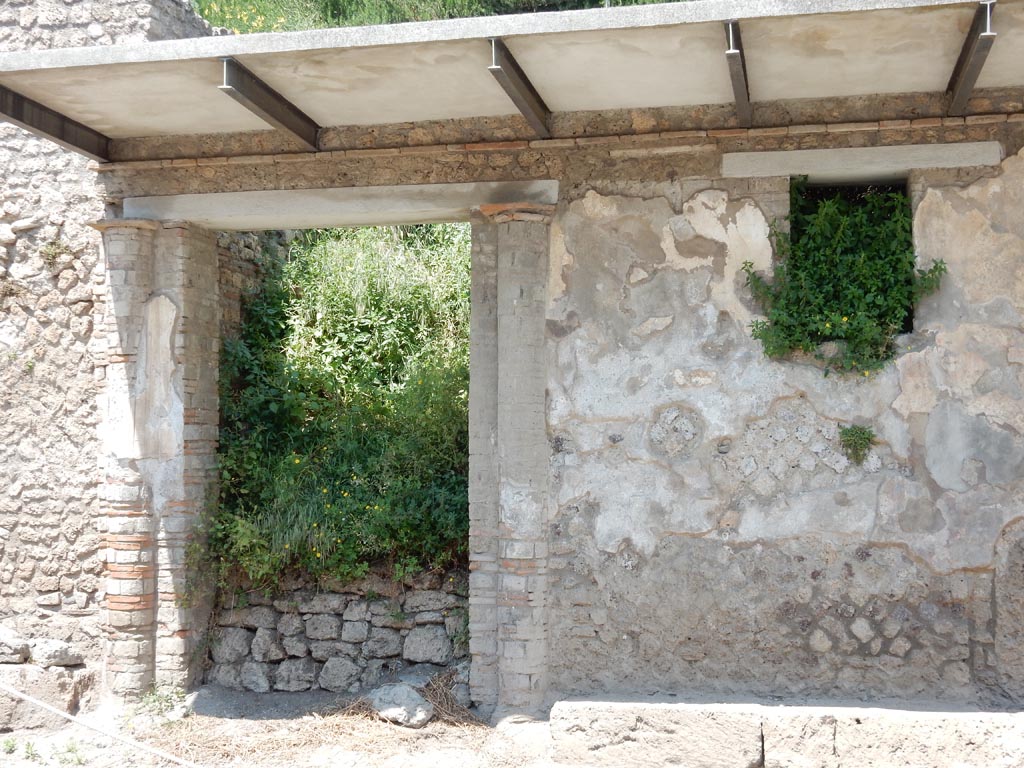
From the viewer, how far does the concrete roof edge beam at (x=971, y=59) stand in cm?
434

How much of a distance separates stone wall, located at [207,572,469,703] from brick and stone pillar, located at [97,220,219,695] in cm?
34

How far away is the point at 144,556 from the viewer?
6074 millimetres

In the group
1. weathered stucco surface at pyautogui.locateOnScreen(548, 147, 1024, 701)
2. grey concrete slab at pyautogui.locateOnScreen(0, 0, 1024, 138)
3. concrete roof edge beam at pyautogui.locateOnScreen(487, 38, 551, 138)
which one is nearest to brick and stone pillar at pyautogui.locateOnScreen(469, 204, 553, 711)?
weathered stucco surface at pyautogui.locateOnScreen(548, 147, 1024, 701)

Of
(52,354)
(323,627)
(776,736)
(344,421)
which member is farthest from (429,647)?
(52,354)

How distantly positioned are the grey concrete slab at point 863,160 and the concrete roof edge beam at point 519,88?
3.29 feet

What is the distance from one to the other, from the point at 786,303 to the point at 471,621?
8.04 ft

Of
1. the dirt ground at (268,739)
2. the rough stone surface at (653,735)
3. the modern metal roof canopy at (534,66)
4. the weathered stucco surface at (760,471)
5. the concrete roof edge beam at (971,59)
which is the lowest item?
the dirt ground at (268,739)

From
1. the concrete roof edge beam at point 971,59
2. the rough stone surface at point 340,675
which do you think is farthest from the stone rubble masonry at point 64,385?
the concrete roof edge beam at point 971,59

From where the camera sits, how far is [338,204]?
19.5ft

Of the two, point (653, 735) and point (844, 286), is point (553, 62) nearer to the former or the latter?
point (844, 286)

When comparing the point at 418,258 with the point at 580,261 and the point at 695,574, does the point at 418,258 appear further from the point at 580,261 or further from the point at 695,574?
the point at 695,574

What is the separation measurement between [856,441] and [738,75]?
1.96m

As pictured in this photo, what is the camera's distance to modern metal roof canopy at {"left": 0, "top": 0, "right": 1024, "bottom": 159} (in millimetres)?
4492

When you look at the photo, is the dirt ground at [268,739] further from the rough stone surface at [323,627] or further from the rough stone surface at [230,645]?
the rough stone surface at [323,627]
